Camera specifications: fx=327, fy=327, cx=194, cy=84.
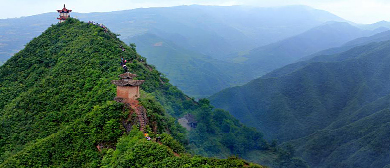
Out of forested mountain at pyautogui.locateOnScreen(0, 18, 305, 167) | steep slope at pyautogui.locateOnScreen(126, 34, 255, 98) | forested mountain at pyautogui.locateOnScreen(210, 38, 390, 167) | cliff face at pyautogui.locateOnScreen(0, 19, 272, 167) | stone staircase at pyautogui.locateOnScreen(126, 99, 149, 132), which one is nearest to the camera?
forested mountain at pyautogui.locateOnScreen(0, 18, 305, 167)

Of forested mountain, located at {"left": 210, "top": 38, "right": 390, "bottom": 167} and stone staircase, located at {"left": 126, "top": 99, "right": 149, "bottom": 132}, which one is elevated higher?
stone staircase, located at {"left": 126, "top": 99, "right": 149, "bottom": 132}

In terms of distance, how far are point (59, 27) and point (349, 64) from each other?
3318 inches

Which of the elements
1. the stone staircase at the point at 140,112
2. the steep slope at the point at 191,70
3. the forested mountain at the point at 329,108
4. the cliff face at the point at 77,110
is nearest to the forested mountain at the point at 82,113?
the cliff face at the point at 77,110

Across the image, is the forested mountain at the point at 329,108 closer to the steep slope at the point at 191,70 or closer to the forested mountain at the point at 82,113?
the forested mountain at the point at 82,113

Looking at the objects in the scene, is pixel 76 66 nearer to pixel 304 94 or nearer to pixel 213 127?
pixel 213 127

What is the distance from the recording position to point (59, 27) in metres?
44.6

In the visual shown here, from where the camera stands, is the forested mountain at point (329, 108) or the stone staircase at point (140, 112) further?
the forested mountain at point (329, 108)

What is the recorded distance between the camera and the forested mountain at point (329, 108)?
2210 inches

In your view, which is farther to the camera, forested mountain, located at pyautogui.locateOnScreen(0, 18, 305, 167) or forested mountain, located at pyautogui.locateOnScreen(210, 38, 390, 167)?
forested mountain, located at pyautogui.locateOnScreen(210, 38, 390, 167)

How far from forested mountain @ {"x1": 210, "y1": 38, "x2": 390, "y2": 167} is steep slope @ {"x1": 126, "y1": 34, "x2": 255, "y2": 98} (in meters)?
36.2

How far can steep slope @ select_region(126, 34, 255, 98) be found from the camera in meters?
136

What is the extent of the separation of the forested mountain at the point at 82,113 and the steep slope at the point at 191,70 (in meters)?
83.0

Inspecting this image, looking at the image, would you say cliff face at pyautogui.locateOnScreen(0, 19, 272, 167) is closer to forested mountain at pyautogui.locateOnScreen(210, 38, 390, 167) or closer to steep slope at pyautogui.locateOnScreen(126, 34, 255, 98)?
forested mountain at pyautogui.locateOnScreen(210, 38, 390, 167)

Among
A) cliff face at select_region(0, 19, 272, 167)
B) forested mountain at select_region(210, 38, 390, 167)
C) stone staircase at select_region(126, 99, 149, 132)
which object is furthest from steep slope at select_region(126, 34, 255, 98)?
stone staircase at select_region(126, 99, 149, 132)
